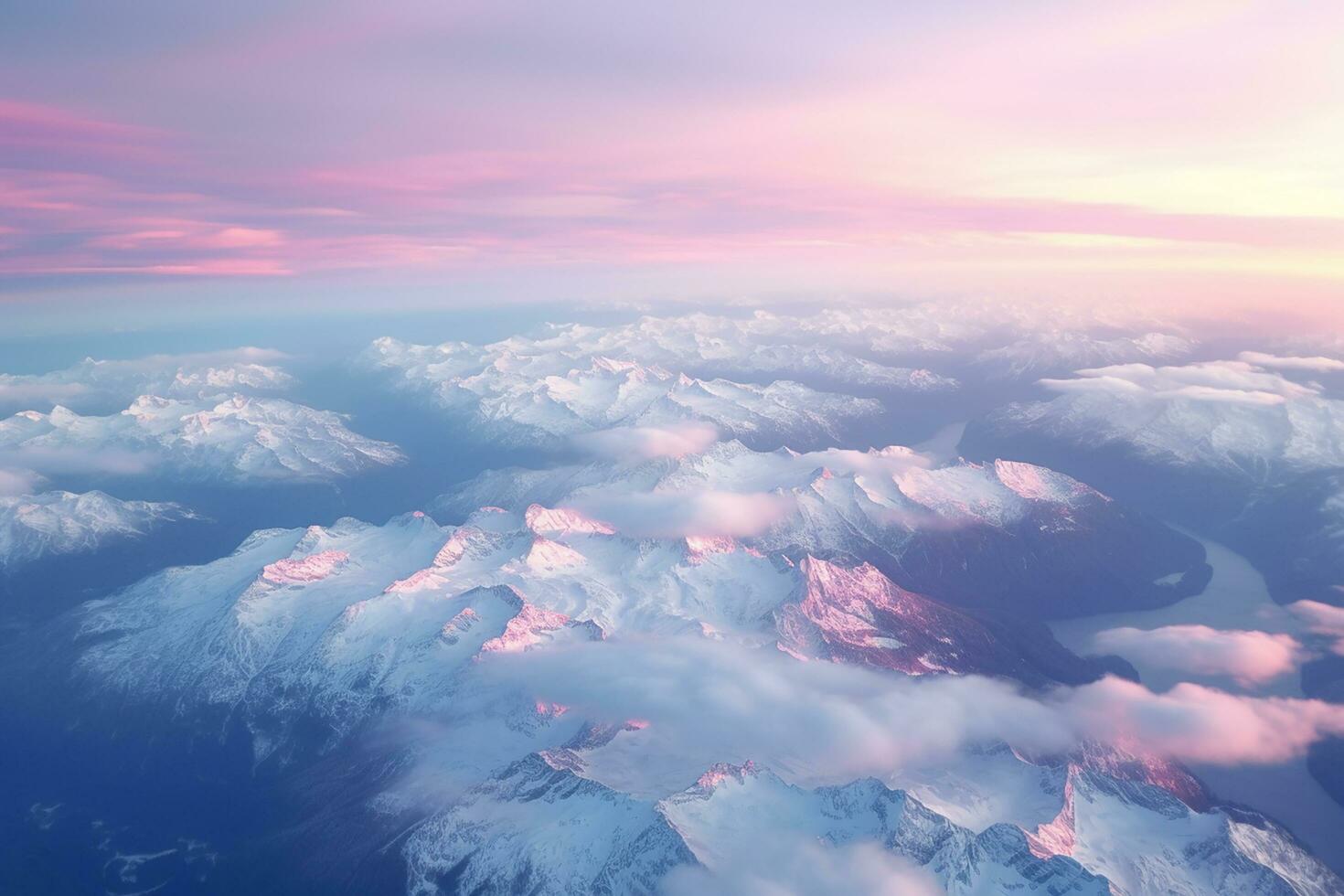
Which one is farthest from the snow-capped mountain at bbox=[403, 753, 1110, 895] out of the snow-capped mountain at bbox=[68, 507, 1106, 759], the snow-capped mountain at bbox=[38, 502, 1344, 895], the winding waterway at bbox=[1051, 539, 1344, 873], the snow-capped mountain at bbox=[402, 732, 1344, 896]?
the winding waterway at bbox=[1051, 539, 1344, 873]

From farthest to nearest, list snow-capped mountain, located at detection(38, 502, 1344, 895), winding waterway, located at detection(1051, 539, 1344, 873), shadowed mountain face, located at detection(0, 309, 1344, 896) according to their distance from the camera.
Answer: winding waterway, located at detection(1051, 539, 1344, 873)
shadowed mountain face, located at detection(0, 309, 1344, 896)
snow-capped mountain, located at detection(38, 502, 1344, 895)

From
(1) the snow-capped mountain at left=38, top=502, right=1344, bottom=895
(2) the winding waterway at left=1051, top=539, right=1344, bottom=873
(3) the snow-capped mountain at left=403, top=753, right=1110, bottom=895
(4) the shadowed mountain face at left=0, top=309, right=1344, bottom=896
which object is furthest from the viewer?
(2) the winding waterway at left=1051, top=539, right=1344, bottom=873

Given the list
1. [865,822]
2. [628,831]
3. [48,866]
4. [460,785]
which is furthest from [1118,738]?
[48,866]

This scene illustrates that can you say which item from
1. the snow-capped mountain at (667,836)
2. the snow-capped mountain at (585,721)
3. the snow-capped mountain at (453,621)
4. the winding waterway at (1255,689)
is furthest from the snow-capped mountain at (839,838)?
the snow-capped mountain at (453,621)

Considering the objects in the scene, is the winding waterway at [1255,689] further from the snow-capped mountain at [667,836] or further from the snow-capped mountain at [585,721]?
the snow-capped mountain at [667,836]

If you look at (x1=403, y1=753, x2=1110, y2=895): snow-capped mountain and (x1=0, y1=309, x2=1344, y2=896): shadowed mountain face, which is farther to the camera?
(x1=0, y1=309, x2=1344, y2=896): shadowed mountain face

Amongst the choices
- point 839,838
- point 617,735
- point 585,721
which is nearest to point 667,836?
point 839,838

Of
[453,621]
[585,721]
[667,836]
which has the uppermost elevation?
[667,836]

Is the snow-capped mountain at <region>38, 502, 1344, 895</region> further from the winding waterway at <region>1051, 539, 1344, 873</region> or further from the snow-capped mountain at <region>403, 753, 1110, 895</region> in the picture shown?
the winding waterway at <region>1051, 539, 1344, 873</region>

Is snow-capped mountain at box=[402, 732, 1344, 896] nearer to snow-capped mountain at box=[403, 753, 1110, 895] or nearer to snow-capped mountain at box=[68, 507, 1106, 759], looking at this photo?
snow-capped mountain at box=[403, 753, 1110, 895]

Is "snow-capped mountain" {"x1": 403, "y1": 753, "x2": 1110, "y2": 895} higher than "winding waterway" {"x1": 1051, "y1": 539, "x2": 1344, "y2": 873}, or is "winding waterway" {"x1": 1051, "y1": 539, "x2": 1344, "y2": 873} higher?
"snow-capped mountain" {"x1": 403, "y1": 753, "x2": 1110, "y2": 895}

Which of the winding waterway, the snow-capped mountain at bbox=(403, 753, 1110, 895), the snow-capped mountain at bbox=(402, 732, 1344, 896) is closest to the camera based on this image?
the snow-capped mountain at bbox=(403, 753, 1110, 895)

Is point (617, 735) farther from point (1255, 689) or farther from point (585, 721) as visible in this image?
point (1255, 689)
